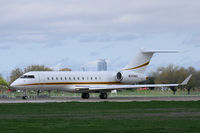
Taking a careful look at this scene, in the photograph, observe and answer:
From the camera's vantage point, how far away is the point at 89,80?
186 feet

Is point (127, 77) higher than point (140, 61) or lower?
lower

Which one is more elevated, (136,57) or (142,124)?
(136,57)

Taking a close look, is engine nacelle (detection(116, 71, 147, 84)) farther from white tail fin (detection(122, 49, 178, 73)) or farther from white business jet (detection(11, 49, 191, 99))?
white tail fin (detection(122, 49, 178, 73))

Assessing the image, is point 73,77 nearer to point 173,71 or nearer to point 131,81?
point 131,81

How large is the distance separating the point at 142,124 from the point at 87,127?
8.56ft

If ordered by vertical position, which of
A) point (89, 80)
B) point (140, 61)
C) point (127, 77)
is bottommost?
point (89, 80)

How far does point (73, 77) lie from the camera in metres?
55.1

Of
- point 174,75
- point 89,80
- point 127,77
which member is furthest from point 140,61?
point 174,75

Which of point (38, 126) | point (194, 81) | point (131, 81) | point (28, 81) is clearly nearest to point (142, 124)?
point (38, 126)

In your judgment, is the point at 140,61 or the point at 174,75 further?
the point at 174,75

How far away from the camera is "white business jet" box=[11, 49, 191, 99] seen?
52.2 m

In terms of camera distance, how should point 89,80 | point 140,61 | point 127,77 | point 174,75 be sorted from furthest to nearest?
point 174,75, point 140,61, point 127,77, point 89,80

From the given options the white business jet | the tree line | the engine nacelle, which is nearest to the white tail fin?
the white business jet

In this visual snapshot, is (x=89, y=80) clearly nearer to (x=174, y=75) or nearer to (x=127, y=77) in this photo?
(x=127, y=77)
